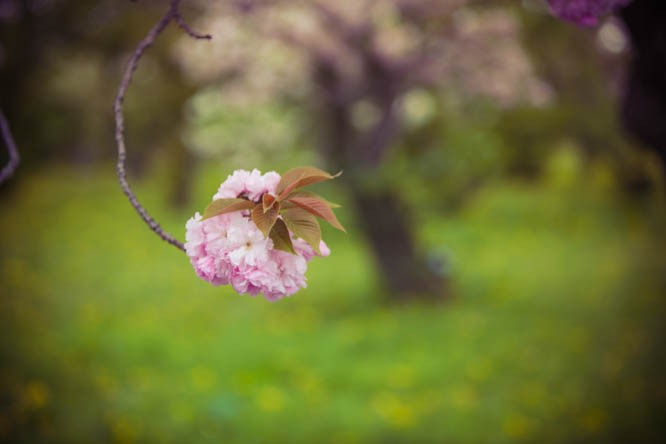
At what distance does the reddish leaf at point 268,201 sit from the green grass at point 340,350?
3105 millimetres

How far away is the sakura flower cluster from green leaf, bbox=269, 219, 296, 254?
0.01m

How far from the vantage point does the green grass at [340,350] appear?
13.2 feet

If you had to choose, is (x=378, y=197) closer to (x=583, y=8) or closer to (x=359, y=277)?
(x=359, y=277)

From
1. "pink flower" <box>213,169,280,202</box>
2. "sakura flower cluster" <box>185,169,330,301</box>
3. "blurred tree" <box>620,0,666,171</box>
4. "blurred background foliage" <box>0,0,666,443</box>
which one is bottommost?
"sakura flower cluster" <box>185,169,330,301</box>

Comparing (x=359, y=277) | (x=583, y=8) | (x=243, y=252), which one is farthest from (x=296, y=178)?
(x=359, y=277)

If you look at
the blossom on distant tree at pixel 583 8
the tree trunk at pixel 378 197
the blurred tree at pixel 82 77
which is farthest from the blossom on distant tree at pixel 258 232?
the tree trunk at pixel 378 197

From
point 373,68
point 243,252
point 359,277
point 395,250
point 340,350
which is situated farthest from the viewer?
point 359,277

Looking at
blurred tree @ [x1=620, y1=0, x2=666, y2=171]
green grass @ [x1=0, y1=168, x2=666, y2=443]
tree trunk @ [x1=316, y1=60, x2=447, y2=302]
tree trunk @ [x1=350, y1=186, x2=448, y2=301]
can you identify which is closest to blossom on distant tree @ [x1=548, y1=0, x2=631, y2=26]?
blurred tree @ [x1=620, y1=0, x2=666, y2=171]

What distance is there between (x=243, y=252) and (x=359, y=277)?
24.9 ft

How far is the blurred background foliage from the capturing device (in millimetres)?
4215

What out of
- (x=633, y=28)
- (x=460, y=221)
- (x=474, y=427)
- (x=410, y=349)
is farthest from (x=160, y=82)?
(x=633, y=28)

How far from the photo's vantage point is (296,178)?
1.11m

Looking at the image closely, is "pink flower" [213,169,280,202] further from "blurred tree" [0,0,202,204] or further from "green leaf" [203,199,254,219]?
"blurred tree" [0,0,202,204]

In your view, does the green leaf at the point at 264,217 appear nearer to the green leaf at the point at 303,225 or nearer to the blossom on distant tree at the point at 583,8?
the green leaf at the point at 303,225
